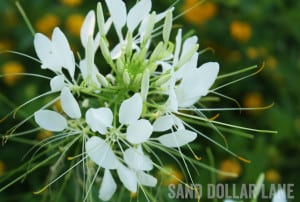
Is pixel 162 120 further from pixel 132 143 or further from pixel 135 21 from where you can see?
pixel 135 21

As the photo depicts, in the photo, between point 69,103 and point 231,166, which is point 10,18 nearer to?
point 231,166

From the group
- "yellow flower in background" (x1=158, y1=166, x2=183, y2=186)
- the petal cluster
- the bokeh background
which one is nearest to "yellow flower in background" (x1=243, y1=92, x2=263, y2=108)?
the bokeh background

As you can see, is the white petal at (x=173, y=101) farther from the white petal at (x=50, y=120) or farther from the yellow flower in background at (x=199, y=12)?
the yellow flower in background at (x=199, y=12)

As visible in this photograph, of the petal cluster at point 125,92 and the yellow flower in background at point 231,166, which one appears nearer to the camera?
the petal cluster at point 125,92

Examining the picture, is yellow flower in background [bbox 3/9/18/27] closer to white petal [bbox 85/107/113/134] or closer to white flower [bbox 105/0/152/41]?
white flower [bbox 105/0/152/41]

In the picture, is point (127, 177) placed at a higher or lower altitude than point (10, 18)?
lower

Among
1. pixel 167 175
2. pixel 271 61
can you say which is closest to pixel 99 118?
pixel 167 175

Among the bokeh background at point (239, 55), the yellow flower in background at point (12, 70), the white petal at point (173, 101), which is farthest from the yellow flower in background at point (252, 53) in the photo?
the white petal at point (173, 101)
